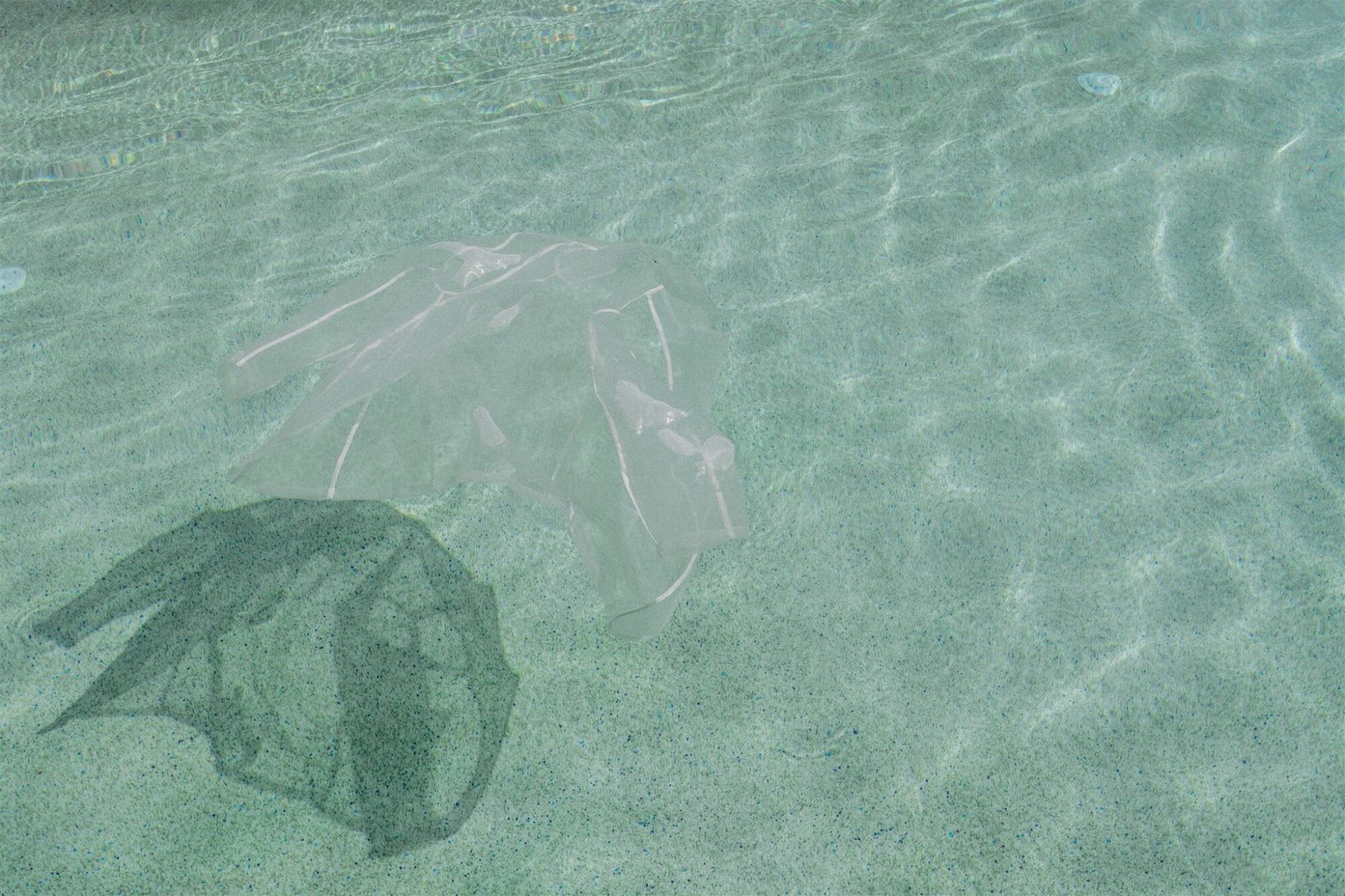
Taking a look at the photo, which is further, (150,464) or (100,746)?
(150,464)

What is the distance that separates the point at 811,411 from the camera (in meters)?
2.80

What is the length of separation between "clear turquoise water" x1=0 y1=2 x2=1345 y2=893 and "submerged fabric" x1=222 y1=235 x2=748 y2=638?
32cm

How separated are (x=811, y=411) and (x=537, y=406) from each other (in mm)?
908

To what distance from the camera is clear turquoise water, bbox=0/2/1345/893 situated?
6.91 feet

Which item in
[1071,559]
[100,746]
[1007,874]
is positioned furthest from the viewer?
[1071,559]

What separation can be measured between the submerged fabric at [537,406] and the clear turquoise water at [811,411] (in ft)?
1.04

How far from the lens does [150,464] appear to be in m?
2.73

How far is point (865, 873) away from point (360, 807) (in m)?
1.12

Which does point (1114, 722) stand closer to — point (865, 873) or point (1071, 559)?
point (1071, 559)

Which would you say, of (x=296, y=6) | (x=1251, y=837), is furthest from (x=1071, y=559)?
(x=296, y=6)

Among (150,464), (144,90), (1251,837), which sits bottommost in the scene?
(1251,837)

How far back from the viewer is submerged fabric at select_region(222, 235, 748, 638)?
2174 mm

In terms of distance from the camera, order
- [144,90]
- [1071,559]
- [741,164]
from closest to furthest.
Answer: [1071,559] → [741,164] → [144,90]

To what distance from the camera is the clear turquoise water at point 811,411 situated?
2107 millimetres
